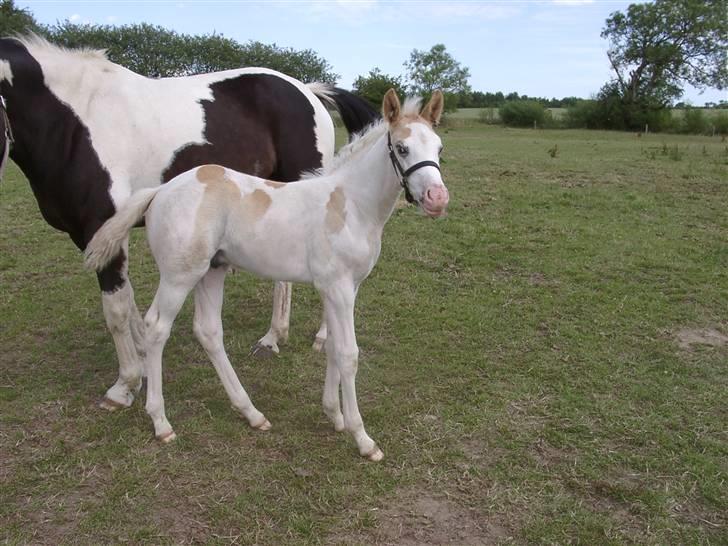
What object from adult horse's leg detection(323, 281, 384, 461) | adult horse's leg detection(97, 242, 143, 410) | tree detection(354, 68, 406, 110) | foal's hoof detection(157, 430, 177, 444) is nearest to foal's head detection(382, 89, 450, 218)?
adult horse's leg detection(323, 281, 384, 461)

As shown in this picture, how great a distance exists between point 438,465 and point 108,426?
1872 mm

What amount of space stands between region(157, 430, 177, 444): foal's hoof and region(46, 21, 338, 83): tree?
1181 inches

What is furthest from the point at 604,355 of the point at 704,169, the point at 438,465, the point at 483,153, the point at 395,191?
the point at 483,153

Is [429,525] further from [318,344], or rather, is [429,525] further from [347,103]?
[347,103]

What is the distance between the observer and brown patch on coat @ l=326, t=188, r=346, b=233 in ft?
9.02

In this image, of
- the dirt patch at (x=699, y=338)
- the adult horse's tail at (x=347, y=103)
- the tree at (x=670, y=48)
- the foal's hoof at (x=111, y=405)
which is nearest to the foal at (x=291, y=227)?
the foal's hoof at (x=111, y=405)

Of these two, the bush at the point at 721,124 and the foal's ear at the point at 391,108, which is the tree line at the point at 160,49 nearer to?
the bush at the point at 721,124

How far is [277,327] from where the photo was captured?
4184mm

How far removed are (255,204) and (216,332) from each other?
2.64ft

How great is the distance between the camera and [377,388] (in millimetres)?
3617

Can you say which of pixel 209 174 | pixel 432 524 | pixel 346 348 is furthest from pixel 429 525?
pixel 209 174

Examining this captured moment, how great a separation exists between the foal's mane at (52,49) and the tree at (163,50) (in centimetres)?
2883

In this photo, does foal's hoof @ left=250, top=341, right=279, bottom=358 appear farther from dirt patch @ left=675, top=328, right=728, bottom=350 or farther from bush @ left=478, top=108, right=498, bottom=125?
bush @ left=478, top=108, right=498, bottom=125

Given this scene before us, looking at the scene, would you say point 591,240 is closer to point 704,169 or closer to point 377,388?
point 377,388
